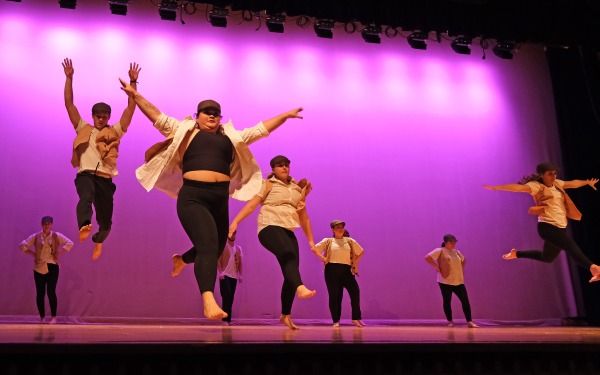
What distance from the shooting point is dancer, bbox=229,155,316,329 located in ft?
16.5

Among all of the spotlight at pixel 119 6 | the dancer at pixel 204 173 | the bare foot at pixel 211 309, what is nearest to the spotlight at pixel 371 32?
the spotlight at pixel 119 6

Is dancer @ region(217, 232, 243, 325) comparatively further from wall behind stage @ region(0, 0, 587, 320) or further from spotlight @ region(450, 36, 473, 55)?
spotlight @ region(450, 36, 473, 55)

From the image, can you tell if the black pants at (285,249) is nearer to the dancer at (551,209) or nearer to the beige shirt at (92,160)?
the beige shirt at (92,160)

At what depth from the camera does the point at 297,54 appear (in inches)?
424

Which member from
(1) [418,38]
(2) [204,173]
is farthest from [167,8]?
(2) [204,173]

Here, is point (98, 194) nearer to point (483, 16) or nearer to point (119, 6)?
point (119, 6)

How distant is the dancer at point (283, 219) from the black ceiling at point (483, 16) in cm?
393

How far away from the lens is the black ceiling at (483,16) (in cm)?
869

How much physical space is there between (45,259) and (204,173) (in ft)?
17.7
